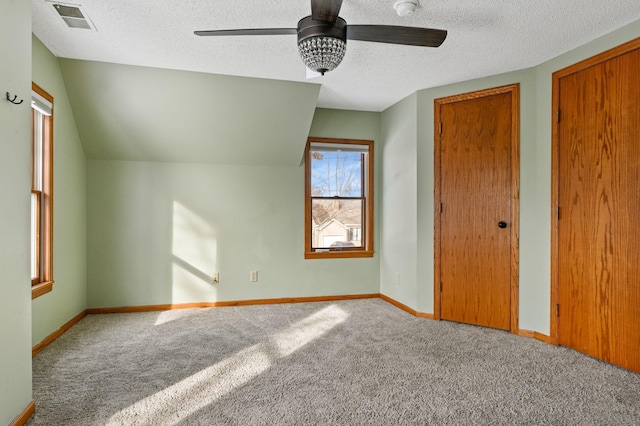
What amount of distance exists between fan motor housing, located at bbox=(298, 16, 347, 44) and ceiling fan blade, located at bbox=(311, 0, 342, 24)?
2 cm

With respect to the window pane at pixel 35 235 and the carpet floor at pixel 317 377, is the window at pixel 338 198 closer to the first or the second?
the carpet floor at pixel 317 377

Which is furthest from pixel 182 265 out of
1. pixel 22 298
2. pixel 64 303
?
pixel 22 298

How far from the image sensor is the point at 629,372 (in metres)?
2.49

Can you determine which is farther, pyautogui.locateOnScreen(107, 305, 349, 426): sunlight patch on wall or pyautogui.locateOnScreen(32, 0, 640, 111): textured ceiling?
pyautogui.locateOnScreen(32, 0, 640, 111): textured ceiling

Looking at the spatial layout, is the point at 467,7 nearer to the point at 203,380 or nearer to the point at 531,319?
the point at 531,319

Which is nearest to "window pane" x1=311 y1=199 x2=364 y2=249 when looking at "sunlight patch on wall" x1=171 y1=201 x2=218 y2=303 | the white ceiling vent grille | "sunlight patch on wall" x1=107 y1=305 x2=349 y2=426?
"sunlight patch on wall" x1=171 y1=201 x2=218 y2=303

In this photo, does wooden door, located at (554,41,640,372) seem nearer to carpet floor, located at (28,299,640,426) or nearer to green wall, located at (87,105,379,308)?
carpet floor, located at (28,299,640,426)

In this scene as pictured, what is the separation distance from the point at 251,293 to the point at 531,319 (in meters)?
2.79

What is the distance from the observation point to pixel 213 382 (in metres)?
2.34

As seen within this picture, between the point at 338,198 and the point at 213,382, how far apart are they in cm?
274

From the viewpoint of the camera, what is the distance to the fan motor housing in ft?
5.60

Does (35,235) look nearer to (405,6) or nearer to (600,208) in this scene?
(405,6)

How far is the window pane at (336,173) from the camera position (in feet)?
15.0

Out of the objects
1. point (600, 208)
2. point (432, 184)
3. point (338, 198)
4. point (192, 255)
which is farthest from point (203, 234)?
point (600, 208)
